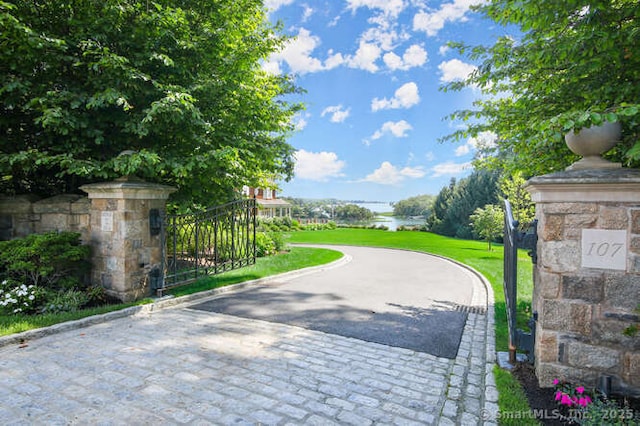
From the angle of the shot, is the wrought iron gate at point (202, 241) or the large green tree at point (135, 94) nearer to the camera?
the large green tree at point (135, 94)

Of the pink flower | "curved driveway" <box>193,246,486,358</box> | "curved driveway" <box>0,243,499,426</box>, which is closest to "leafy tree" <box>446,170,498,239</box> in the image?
"curved driveway" <box>193,246,486,358</box>

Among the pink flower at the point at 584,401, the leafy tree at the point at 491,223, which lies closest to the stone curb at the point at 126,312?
the pink flower at the point at 584,401

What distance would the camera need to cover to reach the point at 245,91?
6.97 m

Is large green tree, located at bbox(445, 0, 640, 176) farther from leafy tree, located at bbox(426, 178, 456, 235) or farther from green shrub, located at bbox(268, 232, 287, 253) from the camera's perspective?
leafy tree, located at bbox(426, 178, 456, 235)

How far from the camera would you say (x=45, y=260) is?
5270mm

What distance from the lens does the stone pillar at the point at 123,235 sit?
553 cm

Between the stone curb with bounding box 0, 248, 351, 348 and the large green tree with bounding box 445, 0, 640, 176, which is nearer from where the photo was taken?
the large green tree with bounding box 445, 0, 640, 176

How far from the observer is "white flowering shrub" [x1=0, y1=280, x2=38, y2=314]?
4839 mm

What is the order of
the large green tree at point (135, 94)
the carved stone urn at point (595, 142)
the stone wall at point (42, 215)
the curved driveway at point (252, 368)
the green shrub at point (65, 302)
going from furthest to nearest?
the stone wall at point (42, 215), the large green tree at point (135, 94), the green shrub at point (65, 302), the carved stone urn at point (595, 142), the curved driveway at point (252, 368)

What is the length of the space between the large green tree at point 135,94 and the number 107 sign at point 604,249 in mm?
4986

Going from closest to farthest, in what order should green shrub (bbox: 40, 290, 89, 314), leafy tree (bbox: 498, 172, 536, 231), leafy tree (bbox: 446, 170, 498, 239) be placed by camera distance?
green shrub (bbox: 40, 290, 89, 314), leafy tree (bbox: 498, 172, 536, 231), leafy tree (bbox: 446, 170, 498, 239)

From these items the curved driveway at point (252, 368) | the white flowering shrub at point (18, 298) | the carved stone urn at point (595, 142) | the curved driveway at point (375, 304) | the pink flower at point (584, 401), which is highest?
the carved stone urn at point (595, 142)

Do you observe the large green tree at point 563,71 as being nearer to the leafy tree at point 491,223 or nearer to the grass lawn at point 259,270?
the grass lawn at point 259,270

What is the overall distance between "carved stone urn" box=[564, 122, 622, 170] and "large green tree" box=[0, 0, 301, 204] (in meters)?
4.77
